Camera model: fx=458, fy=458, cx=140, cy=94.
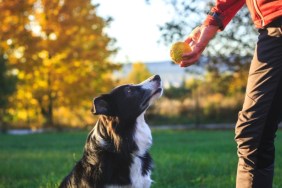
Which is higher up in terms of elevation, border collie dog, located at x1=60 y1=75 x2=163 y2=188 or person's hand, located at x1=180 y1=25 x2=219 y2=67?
person's hand, located at x1=180 y1=25 x2=219 y2=67

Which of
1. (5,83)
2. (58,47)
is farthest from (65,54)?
(5,83)

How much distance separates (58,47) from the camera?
23.9m

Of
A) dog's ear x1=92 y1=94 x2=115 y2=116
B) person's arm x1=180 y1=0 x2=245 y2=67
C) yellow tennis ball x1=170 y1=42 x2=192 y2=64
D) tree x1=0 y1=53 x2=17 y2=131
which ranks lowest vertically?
tree x1=0 y1=53 x2=17 y2=131

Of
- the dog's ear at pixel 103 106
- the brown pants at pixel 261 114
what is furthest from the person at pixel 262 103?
the dog's ear at pixel 103 106

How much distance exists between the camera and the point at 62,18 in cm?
2395

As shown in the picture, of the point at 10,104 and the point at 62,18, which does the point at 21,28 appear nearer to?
the point at 62,18

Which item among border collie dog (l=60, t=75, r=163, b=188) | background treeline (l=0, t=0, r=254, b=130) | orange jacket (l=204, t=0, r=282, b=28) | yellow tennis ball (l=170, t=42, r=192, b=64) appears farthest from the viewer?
background treeline (l=0, t=0, r=254, b=130)

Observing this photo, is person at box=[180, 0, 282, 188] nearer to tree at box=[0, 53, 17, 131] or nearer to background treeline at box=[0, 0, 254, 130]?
background treeline at box=[0, 0, 254, 130]

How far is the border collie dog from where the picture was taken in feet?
14.3

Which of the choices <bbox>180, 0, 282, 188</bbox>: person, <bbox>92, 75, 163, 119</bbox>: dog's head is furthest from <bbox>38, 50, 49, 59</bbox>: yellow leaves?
<bbox>180, 0, 282, 188</bbox>: person

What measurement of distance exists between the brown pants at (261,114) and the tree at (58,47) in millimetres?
20575

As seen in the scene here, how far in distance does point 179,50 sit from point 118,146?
1.12 m

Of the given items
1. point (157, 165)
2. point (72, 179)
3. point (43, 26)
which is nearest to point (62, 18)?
point (43, 26)

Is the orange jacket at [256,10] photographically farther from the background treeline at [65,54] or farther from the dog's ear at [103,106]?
the background treeline at [65,54]
